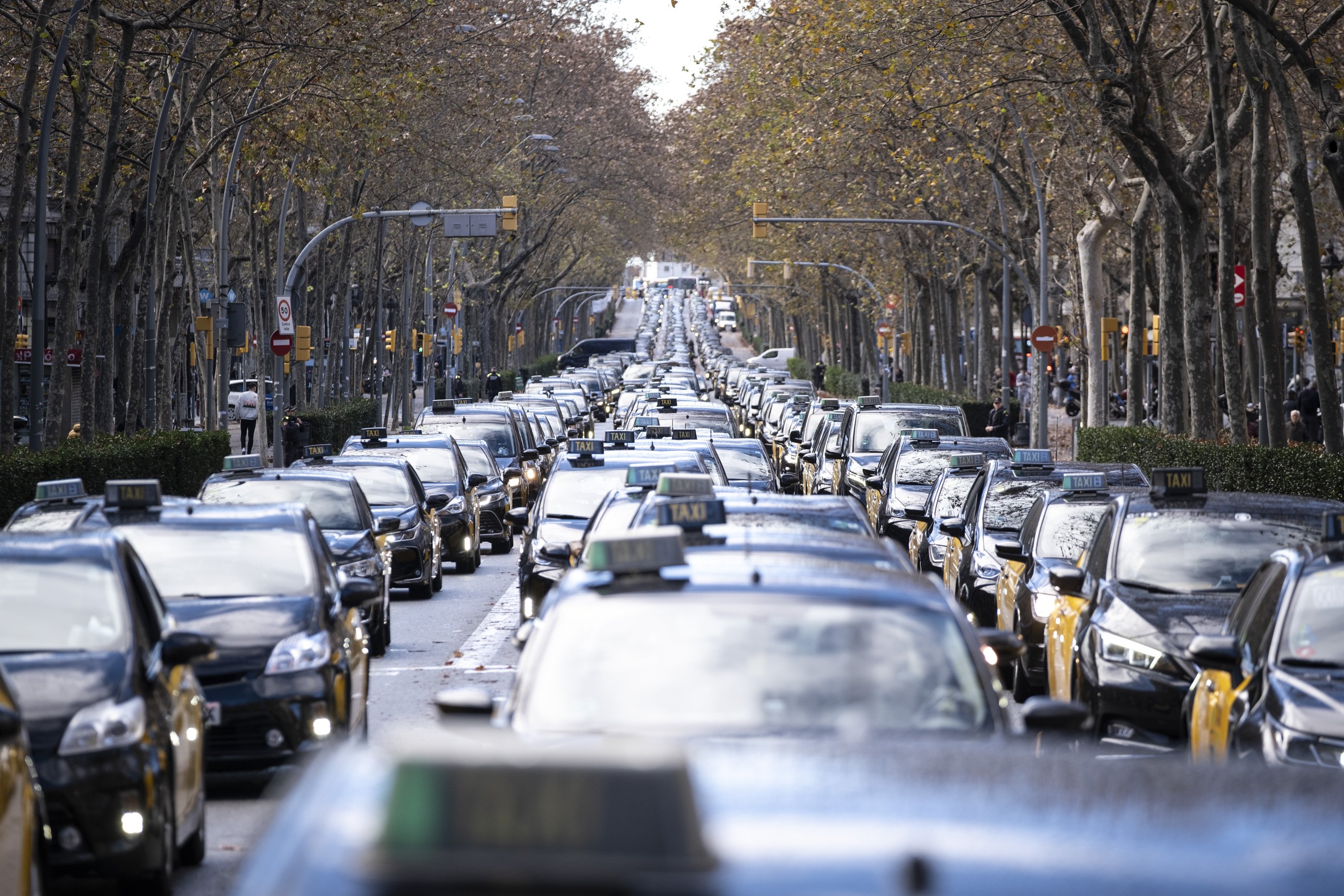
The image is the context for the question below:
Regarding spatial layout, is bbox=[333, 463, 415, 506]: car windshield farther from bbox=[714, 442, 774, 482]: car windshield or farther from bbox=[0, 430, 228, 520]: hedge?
bbox=[714, 442, 774, 482]: car windshield

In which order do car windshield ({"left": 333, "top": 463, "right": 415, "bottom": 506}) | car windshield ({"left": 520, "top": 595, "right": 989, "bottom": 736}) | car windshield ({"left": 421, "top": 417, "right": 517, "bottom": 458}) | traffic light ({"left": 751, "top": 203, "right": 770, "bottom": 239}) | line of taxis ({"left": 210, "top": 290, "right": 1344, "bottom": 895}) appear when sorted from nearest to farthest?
line of taxis ({"left": 210, "top": 290, "right": 1344, "bottom": 895}) < car windshield ({"left": 520, "top": 595, "right": 989, "bottom": 736}) < car windshield ({"left": 333, "top": 463, "right": 415, "bottom": 506}) < car windshield ({"left": 421, "top": 417, "right": 517, "bottom": 458}) < traffic light ({"left": 751, "top": 203, "right": 770, "bottom": 239})

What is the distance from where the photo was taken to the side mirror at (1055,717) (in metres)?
5.38

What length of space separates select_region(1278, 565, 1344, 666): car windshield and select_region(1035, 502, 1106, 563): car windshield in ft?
18.5

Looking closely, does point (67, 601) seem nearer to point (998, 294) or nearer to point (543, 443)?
point (543, 443)

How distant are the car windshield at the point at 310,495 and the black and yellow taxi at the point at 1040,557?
19.1 feet

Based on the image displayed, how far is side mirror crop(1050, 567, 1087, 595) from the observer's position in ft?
38.9

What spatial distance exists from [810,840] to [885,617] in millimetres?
3468

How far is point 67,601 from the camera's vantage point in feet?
28.2

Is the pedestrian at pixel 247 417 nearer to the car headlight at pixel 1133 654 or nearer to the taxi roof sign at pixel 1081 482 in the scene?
A: the taxi roof sign at pixel 1081 482

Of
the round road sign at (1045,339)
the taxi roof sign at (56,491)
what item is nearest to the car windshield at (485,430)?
the round road sign at (1045,339)

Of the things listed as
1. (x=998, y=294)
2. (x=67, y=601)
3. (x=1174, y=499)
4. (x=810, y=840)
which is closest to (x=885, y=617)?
(x=810, y=840)

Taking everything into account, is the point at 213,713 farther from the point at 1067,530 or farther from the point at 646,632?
the point at 1067,530

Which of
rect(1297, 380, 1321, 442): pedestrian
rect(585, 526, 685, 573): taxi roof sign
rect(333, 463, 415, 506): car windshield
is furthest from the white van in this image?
rect(585, 526, 685, 573): taxi roof sign

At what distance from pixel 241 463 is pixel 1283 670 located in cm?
1218
